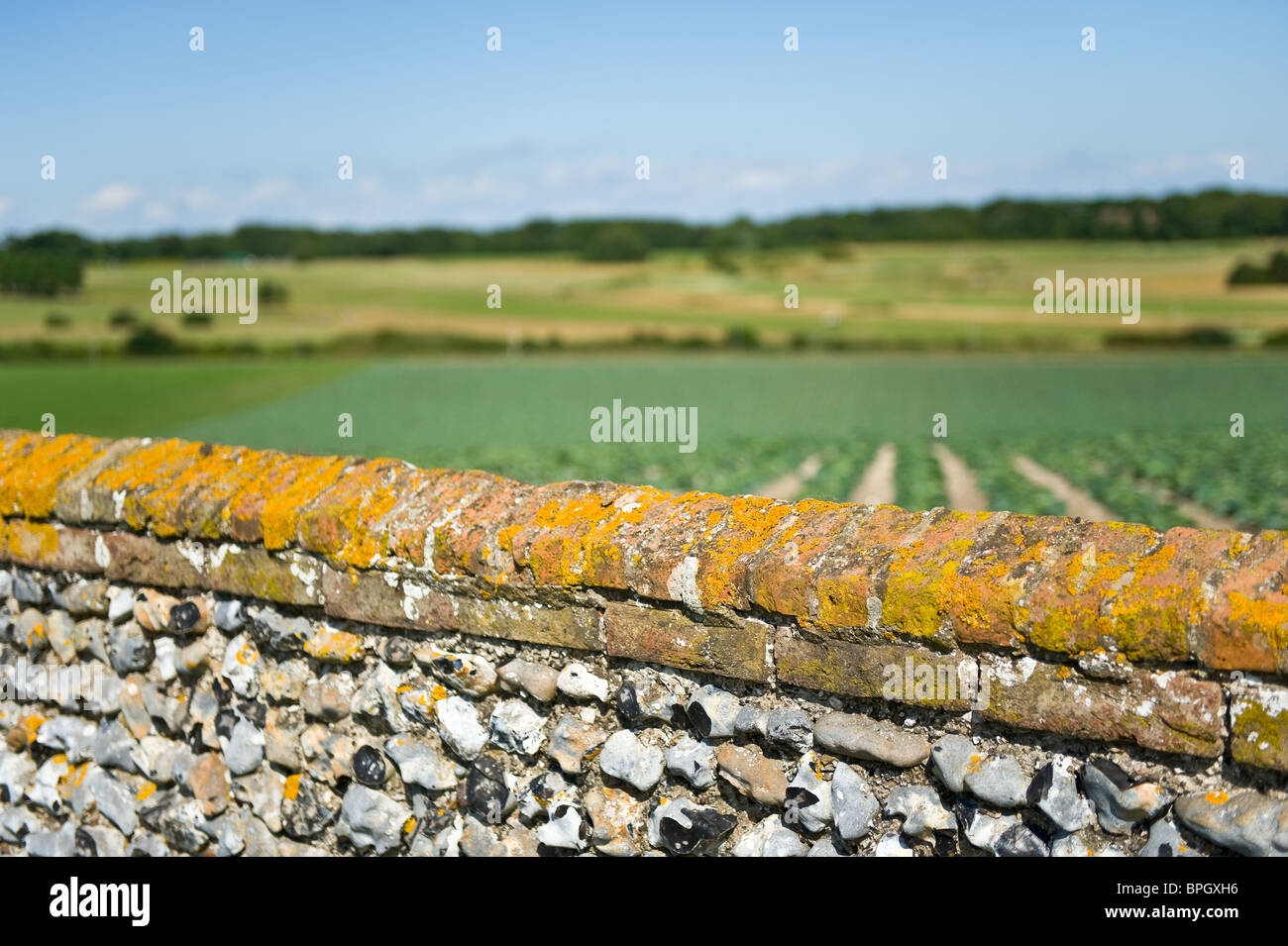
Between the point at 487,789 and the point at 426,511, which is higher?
the point at 426,511

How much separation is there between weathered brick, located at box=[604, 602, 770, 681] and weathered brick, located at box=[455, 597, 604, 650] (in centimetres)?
8

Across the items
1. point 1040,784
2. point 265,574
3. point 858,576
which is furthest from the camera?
point 265,574

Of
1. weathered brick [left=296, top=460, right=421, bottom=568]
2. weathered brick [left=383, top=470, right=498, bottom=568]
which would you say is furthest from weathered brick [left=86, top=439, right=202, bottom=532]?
weathered brick [left=383, top=470, right=498, bottom=568]

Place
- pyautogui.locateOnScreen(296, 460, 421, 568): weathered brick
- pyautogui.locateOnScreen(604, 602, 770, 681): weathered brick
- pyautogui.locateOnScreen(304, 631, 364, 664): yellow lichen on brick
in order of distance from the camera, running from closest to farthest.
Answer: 1. pyautogui.locateOnScreen(604, 602, 770, 681): weathered brick
2. pyautogui.locateOnScreen(296, 460, 421, 568): weathered brick
3. pyautogui.locateOnScreen(304, 631, 364, 664): yellow lichen on brick

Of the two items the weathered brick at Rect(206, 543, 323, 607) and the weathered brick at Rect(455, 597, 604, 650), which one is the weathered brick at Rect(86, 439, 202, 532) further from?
the weathered brick at Rect(455, 597, 604, 650)

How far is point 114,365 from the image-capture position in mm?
56812

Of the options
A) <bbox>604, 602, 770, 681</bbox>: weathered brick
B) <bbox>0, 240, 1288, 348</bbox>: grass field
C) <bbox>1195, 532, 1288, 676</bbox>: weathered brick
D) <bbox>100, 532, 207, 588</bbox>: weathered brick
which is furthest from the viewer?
<bbox>0, 240, 1288, 348</bbox>: grass field

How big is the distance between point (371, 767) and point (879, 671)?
197 centimetres

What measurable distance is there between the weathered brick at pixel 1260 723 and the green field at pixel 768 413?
15.0 feet

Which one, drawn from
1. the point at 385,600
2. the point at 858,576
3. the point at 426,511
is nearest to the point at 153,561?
the point at 385,600

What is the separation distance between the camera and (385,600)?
342cm

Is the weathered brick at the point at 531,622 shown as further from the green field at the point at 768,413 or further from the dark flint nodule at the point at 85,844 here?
the green field at the point at 768,413

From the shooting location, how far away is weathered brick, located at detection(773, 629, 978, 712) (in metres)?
2.54

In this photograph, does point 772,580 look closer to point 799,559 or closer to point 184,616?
point 799,559
